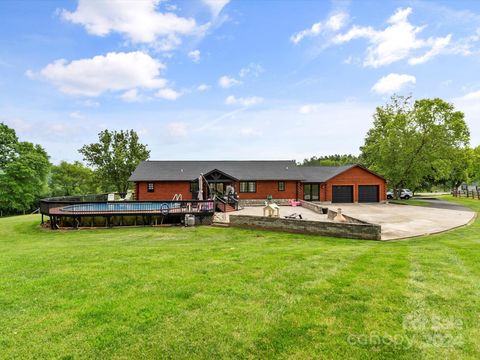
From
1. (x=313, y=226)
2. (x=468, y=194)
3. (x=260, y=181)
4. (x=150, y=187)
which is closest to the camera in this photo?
(x=313, y=226)

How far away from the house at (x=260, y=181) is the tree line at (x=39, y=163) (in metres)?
9.07

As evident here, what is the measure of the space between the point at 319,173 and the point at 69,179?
46174 mm

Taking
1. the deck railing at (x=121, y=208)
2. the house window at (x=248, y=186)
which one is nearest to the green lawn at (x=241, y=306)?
the deck railing at (x=121, y=208)

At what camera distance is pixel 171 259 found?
786 cm

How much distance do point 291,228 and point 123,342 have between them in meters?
11.5

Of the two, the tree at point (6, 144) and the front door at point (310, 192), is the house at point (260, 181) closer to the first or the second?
the front door at point (310, 192)

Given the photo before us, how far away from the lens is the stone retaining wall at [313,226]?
40.9 feet

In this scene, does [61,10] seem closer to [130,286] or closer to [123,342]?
[130,286]

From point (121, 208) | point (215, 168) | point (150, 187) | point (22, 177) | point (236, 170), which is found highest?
point (215, 168)

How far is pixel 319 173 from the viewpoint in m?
34.0

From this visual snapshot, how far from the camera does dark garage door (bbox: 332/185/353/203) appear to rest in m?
31.6

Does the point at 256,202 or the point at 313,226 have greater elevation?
the point at 256,202

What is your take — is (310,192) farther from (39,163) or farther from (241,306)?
(39,163)

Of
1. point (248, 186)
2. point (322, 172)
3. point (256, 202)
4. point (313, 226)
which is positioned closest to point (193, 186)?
point (248, 186)
